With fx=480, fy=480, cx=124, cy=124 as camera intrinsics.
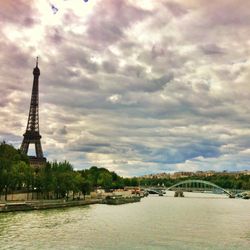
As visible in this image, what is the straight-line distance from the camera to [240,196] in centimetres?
15562

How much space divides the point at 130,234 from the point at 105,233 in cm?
221

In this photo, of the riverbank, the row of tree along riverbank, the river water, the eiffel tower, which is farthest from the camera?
the eiffel tower

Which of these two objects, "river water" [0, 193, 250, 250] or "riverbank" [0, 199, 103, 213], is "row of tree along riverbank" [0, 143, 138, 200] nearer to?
"riverbank" [0, 199, 103, 213]

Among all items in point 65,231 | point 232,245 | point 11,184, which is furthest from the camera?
point 11,184

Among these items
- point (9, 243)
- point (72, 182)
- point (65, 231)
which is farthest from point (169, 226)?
point (72, 182)

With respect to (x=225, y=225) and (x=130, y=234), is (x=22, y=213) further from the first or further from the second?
(x=225, y=225)

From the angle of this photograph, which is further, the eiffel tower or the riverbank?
the eiffel tower

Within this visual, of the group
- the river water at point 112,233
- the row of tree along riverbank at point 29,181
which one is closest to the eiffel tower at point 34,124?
the row of tree along riverbank at point 29,181

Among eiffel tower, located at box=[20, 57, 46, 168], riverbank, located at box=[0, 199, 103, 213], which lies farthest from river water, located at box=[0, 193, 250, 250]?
eiffel tower, located at box=[20, 57, 46, 168]

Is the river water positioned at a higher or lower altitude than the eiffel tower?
lower

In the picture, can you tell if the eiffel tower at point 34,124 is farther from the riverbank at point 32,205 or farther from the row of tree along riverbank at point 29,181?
the riverbank at point 32,205

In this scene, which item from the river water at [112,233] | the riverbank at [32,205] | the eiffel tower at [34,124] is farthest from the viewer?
the eiffel tower at [34,124]

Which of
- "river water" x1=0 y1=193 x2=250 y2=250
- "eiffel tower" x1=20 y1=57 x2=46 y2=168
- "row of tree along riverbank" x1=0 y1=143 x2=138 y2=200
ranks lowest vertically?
"river water" x1=0 y1=193 x2=250 y2=250

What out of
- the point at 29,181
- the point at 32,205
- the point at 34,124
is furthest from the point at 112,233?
the point at 34,124
